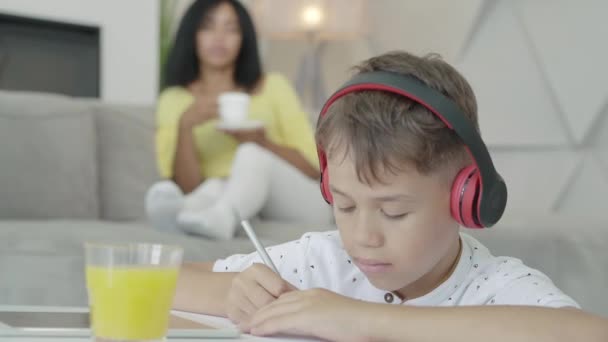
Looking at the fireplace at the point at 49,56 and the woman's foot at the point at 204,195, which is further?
the fireplace at the point at 49,56

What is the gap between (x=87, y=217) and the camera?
7.81ft

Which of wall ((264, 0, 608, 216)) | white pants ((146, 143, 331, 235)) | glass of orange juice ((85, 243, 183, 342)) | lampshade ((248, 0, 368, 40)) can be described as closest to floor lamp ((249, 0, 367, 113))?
lampshade ((248, 0, 368, 40))

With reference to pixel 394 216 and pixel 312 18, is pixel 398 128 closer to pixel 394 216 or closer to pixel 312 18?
pixel 394 216

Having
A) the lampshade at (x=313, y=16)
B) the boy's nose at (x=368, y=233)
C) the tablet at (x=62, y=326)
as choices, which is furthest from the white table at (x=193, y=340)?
the lampshade at (x=313, y=16)

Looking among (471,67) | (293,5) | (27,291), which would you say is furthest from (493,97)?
(27,291)

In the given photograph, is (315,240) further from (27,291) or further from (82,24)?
(82,24)

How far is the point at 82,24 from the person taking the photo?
13.0 feet

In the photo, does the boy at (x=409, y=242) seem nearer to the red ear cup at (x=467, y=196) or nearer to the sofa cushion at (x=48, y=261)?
the red ear cup at (x=467, y=196)

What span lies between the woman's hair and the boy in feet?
5.75

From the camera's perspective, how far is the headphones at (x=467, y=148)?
68cm

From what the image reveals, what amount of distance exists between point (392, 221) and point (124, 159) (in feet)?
6.07

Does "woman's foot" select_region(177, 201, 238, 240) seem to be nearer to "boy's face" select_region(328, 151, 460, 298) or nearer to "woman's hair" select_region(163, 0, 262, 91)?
"woman's hair" select_region(163, 0, 262, 91)

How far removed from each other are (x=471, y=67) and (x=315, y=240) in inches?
127

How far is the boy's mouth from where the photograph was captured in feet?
2.50
